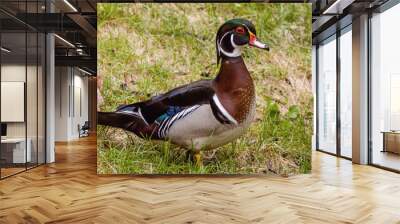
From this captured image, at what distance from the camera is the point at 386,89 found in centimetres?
723

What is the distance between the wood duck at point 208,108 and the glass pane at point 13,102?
1.52 meters

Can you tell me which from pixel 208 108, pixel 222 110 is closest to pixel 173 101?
pixel 208 108

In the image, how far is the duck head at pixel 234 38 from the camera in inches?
244

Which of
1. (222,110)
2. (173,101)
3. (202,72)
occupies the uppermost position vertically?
→ (202,72)

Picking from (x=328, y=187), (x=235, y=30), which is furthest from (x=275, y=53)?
(x=328, y=187)

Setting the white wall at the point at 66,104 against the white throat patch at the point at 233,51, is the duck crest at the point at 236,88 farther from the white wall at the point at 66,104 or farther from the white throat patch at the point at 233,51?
the white wall at the point at 66,104

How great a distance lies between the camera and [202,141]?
6066 millimetres

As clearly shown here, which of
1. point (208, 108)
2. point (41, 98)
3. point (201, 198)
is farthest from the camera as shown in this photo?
point (41, 98)

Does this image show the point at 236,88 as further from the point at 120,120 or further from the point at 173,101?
the point at 120,120

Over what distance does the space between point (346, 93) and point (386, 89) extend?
5.45 feet

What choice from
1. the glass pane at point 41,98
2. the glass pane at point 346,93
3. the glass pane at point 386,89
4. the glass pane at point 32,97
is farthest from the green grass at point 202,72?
the glass pane at point 346,93

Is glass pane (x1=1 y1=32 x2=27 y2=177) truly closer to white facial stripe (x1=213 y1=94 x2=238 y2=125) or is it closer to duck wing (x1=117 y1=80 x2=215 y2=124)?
duck wing (x1=117 y1=80 x2=215 y2=124)

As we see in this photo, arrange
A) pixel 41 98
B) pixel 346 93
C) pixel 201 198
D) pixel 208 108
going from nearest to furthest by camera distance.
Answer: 1. pixel 201 198
2. pixel 208 108
3. pixel 41 98
4. pixel 346 93

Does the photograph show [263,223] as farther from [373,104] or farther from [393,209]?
[373,104]
